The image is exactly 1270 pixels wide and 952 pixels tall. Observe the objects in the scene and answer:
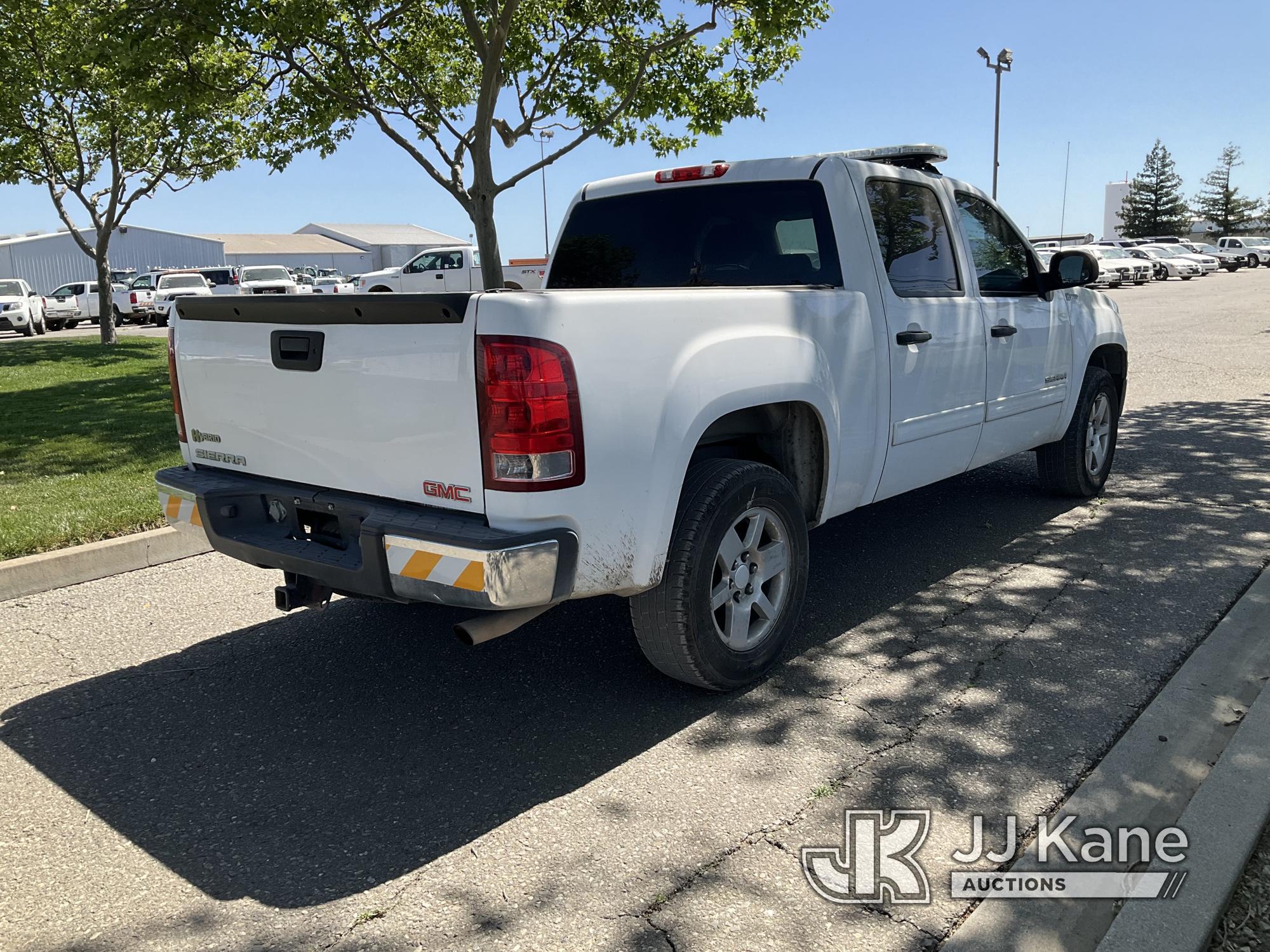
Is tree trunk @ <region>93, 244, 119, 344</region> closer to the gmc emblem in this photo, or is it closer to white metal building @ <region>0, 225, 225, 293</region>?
the gmc emblem

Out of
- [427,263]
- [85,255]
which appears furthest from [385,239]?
[427,263]

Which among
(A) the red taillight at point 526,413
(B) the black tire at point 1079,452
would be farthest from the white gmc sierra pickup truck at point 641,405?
(B) the black tire at point 1079,452

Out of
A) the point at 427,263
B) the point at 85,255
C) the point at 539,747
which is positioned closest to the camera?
the point at 539,747

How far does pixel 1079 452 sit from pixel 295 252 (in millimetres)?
78708

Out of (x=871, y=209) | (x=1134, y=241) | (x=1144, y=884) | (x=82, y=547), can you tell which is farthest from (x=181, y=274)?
(x=1134, y=241)

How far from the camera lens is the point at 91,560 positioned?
5.67 meters

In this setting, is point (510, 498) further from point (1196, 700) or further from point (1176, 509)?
point (1176, 509)

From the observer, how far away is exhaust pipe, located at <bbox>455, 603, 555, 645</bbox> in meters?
3.27

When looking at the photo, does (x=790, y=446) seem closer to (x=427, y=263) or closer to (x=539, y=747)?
(x=539, y=747)

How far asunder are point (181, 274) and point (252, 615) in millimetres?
34128

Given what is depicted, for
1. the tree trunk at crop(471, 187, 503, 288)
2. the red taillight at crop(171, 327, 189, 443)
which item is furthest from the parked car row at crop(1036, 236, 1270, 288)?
the red taillight at crop(171, 327, 189, 443)

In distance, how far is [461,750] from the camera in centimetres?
362

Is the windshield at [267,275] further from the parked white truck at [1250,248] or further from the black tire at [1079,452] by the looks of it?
the parked white truck at [1250,248]

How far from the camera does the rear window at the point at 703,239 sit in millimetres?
4562
